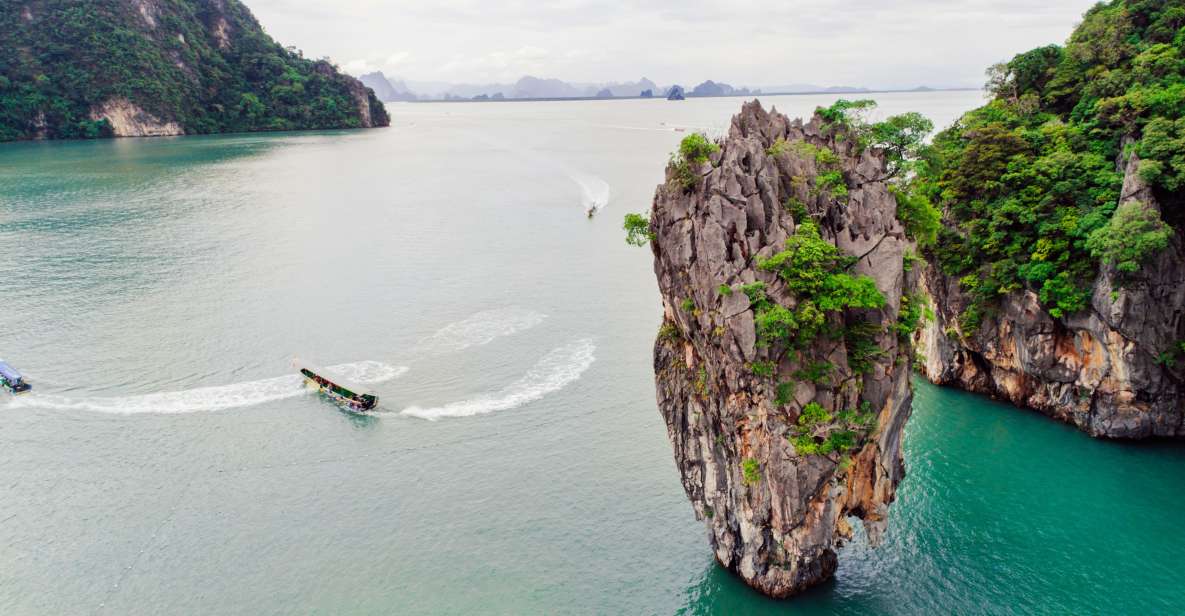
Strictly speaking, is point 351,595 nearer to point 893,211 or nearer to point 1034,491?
point 893,211

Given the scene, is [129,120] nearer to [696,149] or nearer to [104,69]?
[104,69]

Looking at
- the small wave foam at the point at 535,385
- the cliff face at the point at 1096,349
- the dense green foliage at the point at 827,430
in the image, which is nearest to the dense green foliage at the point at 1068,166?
the cliff face at the point at 1096,349

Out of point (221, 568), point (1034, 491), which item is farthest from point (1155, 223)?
point (221, 568)

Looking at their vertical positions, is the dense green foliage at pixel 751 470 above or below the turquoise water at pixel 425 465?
above

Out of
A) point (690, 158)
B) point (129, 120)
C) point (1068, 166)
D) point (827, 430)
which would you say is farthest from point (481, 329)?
point (129, 120)

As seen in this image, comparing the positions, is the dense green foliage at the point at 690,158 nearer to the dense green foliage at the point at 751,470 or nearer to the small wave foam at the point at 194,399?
the dense green foliage at the point at 751,470

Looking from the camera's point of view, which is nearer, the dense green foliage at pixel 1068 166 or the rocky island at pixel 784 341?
the rocky island at pixel 784 341
